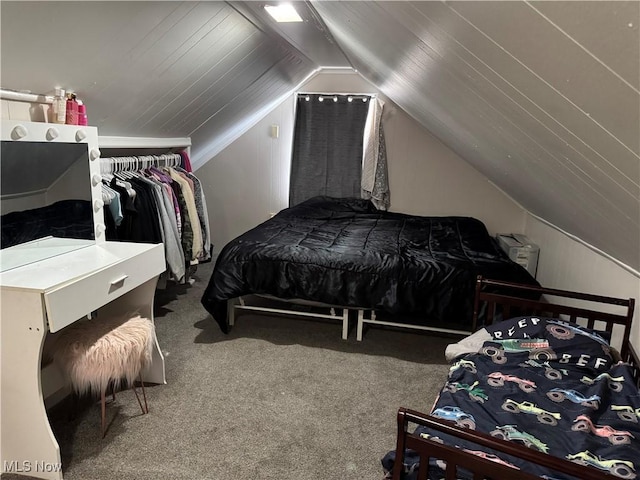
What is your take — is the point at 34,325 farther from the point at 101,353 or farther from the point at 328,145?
the point at 328,145

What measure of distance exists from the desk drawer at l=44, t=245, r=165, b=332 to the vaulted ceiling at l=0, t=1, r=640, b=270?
918mm

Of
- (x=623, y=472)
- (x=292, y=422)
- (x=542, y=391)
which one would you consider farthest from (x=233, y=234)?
(x=623, y=472)

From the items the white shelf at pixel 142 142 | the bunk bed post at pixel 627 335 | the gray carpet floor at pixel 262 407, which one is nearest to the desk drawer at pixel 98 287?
the gray carpet floor at pixel 262 407

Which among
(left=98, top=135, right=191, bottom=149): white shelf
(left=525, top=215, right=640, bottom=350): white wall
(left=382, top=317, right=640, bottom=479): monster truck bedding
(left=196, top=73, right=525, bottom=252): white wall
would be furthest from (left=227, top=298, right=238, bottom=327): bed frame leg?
(left=525, top=215, right=640, bottom=350): white wall

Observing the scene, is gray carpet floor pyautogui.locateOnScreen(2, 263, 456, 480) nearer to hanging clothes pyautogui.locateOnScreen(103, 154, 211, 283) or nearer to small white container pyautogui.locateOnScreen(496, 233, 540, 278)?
hanging clothes pyautogui.locateOnScreen(103, 154, 211, 283)

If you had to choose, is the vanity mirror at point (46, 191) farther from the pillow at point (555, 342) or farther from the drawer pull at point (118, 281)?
the pillow at point (555, 342)

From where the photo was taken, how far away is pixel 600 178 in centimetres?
129

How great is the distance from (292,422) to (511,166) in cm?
183

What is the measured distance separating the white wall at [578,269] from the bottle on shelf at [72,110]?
8.88ft

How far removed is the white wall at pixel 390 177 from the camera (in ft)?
15.6

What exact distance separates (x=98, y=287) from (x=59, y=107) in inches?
36.2

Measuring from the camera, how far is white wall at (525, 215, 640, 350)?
204 centimetres

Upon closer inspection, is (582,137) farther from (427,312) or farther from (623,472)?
(427,312)

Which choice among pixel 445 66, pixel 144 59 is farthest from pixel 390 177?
pixel 445 66
